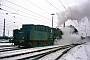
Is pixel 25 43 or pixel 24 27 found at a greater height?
pixel 24 27

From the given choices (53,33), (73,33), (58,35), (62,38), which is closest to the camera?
(53,33)

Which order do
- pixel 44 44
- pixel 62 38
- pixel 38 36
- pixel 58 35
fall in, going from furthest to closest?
pixel 62 38
pixel 58 35
pixel 44 44
pixel 38 36

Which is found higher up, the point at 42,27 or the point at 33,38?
Result: the point at 42,27

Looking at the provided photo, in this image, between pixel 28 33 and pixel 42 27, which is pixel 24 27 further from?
pixel 42 27

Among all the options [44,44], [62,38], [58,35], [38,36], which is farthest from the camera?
[62,38]

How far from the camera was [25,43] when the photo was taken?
24969mm

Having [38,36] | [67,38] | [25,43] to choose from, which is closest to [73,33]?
[67,38]

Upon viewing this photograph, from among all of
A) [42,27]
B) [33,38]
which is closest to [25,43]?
[33,38]

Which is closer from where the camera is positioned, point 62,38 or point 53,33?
point 53,33

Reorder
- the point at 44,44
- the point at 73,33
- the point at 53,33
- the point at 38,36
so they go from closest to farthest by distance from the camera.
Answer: the point at 38,36 < the point at 44,44 < the point at 53,33 < the point at 73,33

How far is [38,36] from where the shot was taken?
2725 centimetres

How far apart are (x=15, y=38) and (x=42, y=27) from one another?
17.2ft

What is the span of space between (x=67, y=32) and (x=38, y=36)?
15.9m

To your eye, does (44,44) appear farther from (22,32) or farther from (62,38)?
(62,38)
